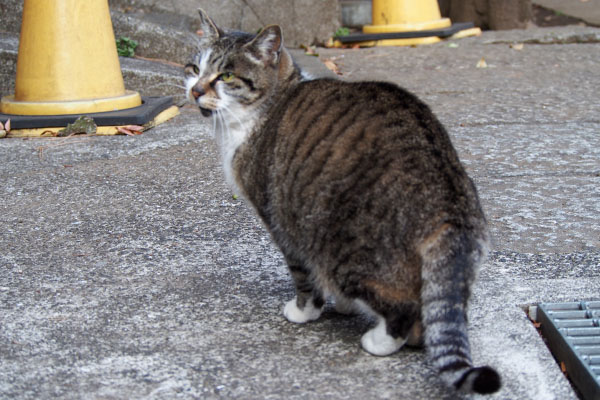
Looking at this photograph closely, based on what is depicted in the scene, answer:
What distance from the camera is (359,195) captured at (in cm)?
191

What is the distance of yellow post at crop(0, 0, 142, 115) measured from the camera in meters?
4.41

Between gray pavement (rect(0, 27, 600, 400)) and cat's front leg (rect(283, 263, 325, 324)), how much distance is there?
0.16 feet

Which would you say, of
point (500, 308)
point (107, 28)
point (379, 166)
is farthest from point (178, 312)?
point (107, 28)

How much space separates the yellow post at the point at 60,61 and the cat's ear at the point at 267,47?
7.92ft

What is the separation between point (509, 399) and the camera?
5.64ft

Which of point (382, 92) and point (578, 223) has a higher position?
point (382, 92)

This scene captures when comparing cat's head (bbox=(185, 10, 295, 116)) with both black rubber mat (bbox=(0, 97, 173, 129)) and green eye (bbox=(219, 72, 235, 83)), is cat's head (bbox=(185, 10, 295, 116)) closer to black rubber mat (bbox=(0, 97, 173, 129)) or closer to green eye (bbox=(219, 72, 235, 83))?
green eye (bbox=(219, 72, 235, 83))

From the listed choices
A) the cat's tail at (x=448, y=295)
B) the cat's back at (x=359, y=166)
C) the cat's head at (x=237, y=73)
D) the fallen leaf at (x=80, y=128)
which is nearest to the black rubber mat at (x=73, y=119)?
the fallen leaf at (x=80, y=128)

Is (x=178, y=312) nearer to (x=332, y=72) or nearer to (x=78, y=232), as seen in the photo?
(x=78, y=232)

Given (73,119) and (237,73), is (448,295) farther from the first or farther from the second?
(73,119)

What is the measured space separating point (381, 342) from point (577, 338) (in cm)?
56

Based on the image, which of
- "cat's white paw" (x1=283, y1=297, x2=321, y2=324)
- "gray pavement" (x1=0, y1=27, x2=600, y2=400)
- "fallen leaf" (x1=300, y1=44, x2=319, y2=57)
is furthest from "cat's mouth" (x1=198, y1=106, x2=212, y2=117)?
"fallen leaf" (x1=300, y1=44, x2=319, y2=57)

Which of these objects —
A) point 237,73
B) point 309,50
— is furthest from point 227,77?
point 309,50

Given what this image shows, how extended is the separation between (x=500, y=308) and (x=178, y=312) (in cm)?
100
